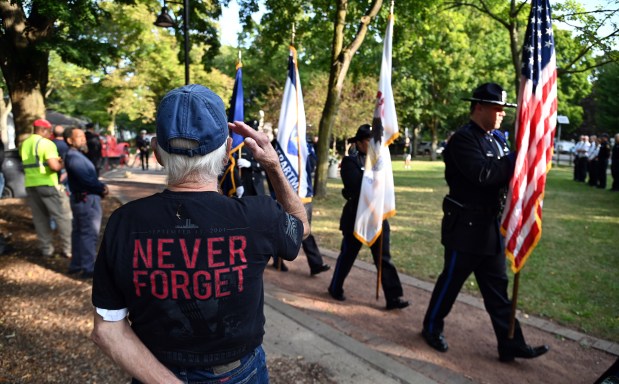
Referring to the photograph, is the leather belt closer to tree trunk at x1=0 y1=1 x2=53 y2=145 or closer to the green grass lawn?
the green grass lawn

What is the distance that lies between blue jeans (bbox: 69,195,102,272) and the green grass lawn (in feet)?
12.3

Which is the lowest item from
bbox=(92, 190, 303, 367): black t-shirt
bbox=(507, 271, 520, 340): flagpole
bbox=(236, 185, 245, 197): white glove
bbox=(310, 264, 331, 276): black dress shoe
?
bbox=(310, 264, 331, 276): black dress shoe

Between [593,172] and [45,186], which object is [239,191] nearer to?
[45,186]

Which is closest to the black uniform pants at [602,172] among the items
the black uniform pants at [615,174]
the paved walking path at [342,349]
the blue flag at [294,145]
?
the black uniform pants at [615,174]

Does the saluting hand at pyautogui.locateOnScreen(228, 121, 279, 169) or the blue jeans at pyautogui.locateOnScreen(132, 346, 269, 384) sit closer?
the blue jeans at pyautogui.locateOnScreen(132, 346, 269, 384)

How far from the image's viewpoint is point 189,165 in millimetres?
1526

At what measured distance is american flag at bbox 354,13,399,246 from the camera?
486 centimetres

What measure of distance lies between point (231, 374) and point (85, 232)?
16.1ft

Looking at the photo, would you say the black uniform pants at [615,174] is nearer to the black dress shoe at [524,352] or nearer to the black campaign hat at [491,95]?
the black dress shoe at [524,352]

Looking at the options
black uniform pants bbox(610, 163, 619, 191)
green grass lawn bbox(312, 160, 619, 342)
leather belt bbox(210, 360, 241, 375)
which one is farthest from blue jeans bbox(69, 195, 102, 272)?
black uniform pants bbox(610, 163, 619, 191)

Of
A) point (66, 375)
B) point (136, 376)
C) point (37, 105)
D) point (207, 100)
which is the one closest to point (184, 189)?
point (207, 100)

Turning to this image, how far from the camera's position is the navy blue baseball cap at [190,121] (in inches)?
58.3

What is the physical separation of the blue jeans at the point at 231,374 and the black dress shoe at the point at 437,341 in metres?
2.74

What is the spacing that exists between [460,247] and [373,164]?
4.83 ft
